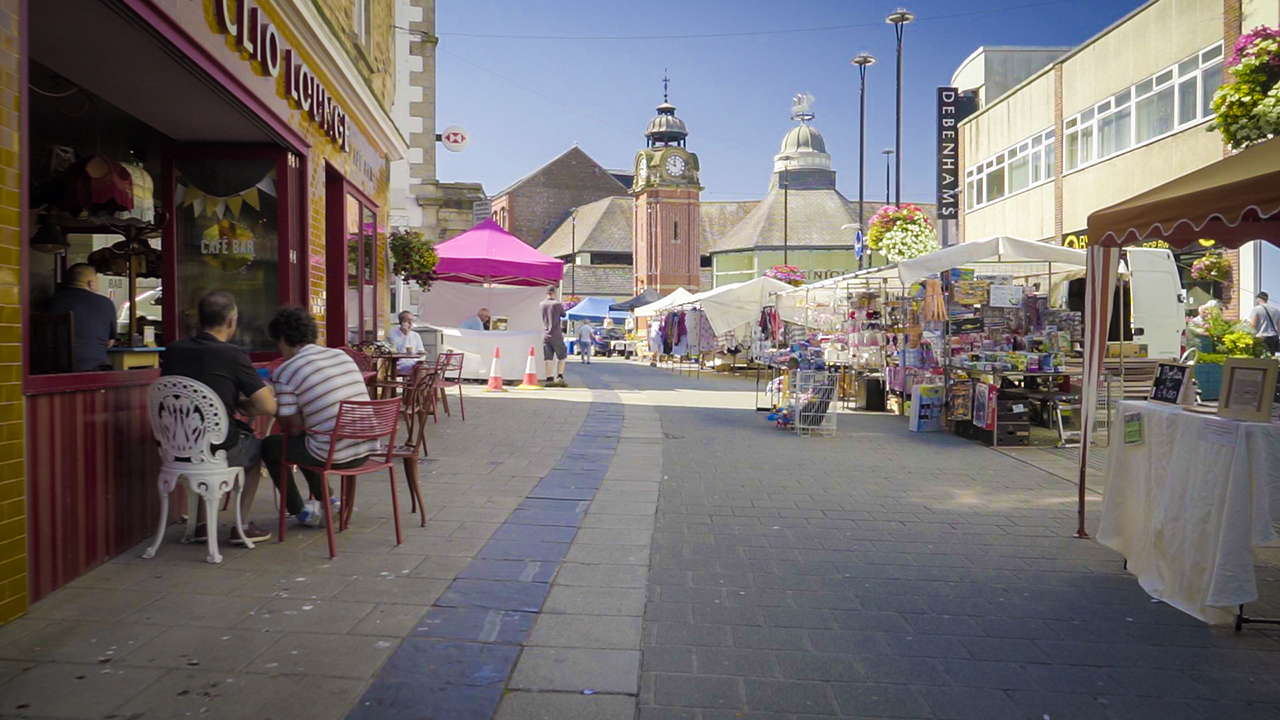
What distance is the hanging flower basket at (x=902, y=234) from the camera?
19.6 m

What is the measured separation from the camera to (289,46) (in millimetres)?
7762

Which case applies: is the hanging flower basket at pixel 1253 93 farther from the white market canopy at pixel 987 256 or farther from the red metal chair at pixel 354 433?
the red metal chair at pixel 354 433

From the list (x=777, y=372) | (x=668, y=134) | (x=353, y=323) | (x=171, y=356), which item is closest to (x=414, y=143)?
(x=777, y=372)

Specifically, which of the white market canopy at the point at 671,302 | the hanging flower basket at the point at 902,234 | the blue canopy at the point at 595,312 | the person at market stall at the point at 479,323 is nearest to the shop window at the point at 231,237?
the person at market stall at the point at 479,323

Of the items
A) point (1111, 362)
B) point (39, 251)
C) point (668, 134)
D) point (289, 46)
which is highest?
point (668, 134)

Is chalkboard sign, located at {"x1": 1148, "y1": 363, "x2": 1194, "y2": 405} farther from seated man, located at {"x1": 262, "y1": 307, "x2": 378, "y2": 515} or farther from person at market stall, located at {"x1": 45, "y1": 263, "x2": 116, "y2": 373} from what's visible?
person at market stall, located at {"x1": 45, "y1": 263, "x2": 116, "y2": 373}

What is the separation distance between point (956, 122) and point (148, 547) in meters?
29.9

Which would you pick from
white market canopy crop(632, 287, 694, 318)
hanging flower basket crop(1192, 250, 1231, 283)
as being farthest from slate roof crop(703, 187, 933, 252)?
hanging flower basket crop(1192, 250, 1231, 283)

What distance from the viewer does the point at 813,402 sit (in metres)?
11.7

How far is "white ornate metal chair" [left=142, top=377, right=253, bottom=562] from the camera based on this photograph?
4848mm

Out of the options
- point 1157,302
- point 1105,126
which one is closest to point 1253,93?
point 1157,302

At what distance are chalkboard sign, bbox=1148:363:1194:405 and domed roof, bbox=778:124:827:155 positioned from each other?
264ft

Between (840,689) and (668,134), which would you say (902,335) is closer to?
(840,689)

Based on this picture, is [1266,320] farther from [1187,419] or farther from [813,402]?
[1187,419]
